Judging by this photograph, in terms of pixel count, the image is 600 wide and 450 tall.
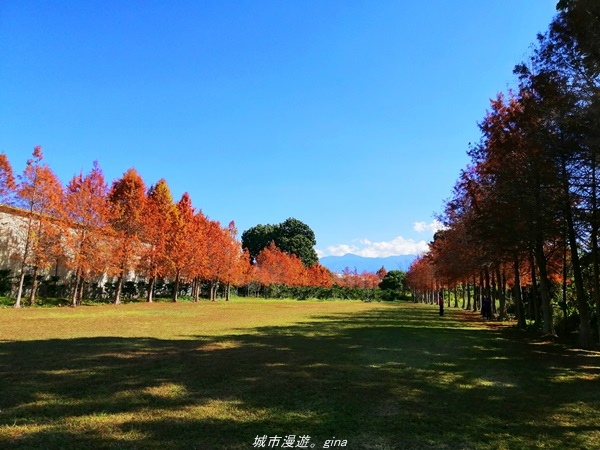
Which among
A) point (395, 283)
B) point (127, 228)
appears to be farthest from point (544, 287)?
point (395, 283)

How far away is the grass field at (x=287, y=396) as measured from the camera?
4816 mm

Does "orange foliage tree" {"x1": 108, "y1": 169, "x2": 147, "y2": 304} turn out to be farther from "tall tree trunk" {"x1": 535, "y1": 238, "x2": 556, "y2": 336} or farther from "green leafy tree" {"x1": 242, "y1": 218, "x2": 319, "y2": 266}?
"green leafy tree" {"x1": 242, "y1": 218, "x2": 319, "y2": 266}

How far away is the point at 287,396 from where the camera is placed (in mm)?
6543

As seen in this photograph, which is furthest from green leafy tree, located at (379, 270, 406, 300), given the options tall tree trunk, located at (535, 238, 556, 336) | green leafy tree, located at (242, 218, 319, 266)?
tall tree trunk, located at (535, 238, 556, 336)

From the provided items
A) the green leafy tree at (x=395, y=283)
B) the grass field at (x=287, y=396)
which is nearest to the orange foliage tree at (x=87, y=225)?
the grass field at (x=287, y=396)

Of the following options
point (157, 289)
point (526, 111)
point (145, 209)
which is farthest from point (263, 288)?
point (526, 111)

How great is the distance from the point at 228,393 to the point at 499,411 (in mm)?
4012

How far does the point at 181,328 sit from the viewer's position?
16438 mm

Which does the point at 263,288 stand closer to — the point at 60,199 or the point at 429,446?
the point at 60,199

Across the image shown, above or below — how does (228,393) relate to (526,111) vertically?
A: below

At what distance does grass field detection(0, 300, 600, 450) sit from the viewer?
4.82 meters

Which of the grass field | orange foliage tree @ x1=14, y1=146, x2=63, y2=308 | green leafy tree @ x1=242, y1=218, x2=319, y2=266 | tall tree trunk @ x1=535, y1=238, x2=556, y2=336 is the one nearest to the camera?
the grass field

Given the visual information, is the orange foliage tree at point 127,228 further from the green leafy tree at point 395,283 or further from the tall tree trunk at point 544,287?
the green leafy tree at point 395,283

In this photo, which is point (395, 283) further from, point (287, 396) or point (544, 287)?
point (287, 396)
